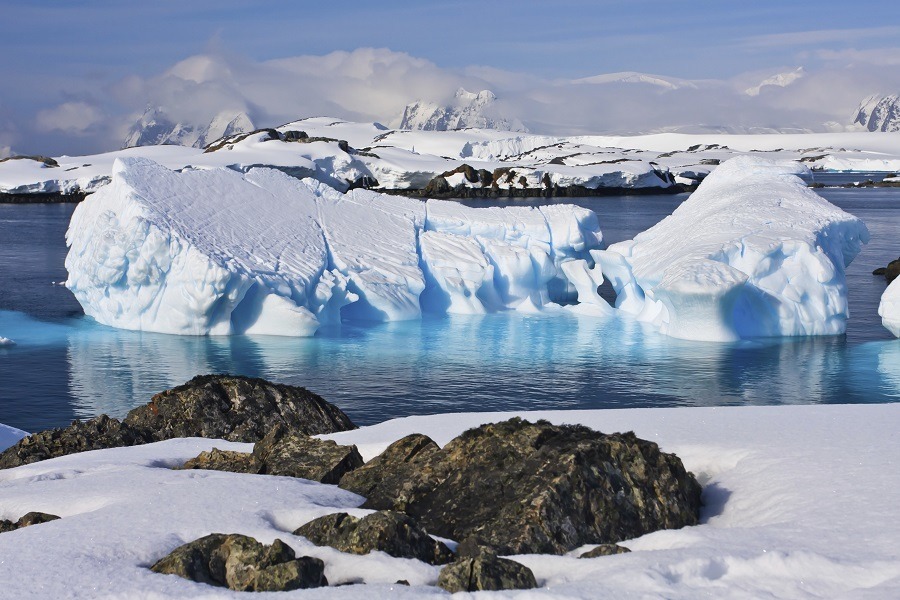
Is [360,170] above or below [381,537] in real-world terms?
above

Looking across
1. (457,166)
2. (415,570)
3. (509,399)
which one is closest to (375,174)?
(457,166)

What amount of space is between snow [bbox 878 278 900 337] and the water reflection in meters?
0.37

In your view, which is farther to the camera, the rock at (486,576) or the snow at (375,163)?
the snow at (375,163)

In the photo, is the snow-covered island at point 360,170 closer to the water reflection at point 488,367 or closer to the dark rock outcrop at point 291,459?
the water reflection at point 488,367

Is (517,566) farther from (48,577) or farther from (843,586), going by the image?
(48,577)

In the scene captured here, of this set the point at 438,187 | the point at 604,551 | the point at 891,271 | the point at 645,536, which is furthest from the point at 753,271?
the point at 438,187

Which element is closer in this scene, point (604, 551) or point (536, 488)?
point (604, 551)

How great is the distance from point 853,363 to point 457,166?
50282 millimetres

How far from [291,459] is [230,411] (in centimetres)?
264

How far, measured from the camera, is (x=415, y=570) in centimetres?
460

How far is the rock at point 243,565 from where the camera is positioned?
14.5 feet

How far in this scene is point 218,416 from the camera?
8.81 metres

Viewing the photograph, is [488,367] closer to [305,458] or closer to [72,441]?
[72,441]

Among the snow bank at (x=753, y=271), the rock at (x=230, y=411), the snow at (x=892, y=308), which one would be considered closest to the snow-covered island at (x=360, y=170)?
the snow bank at (x=753, y=271)
